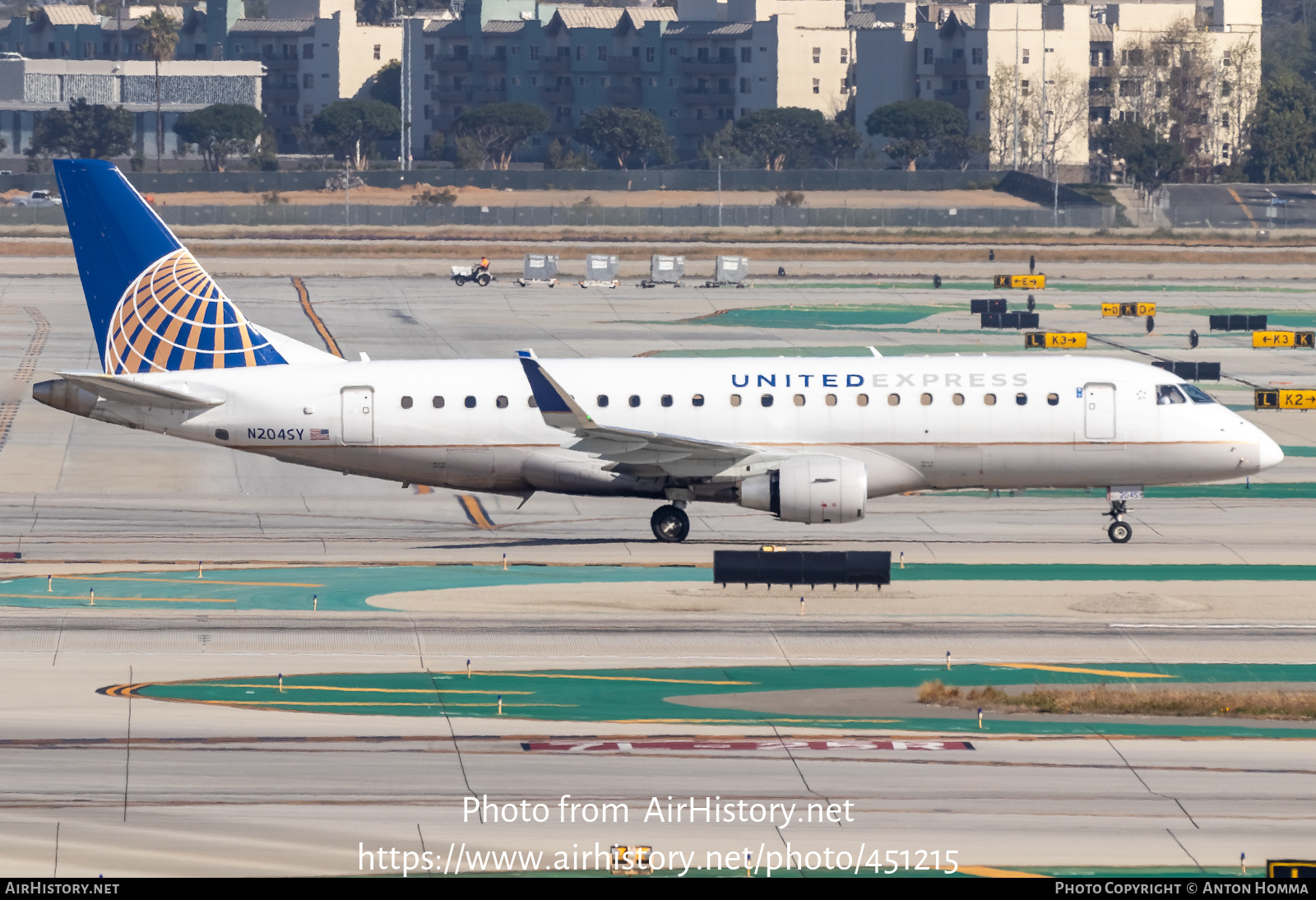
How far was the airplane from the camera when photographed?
1559 inches

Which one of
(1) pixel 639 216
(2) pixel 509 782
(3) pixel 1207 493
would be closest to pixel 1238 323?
(3) pixel 1207 493

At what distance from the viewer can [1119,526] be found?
134 ft

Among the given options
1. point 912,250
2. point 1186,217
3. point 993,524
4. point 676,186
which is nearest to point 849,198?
point 676,186

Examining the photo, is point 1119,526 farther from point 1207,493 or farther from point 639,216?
point 639,216

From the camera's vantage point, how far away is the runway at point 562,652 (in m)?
20.8

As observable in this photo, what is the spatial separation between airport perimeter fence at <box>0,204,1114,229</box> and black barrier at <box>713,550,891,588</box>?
426ft

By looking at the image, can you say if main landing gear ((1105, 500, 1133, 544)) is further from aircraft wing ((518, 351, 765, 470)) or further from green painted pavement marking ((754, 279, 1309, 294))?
green painted pavement marking ((754, 279, 1309, 294))

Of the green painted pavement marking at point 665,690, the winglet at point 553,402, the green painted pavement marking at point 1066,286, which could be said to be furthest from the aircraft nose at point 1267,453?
the green painted pavement marking at point 1066,286

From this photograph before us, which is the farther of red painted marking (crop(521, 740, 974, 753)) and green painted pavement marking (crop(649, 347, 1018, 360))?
green painted pavement marking (crop(649, 347, 1018, 360))

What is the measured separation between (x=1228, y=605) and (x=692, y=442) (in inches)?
465

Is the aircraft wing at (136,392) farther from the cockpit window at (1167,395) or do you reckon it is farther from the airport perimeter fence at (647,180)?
the airport perimeter fence at (647,180)

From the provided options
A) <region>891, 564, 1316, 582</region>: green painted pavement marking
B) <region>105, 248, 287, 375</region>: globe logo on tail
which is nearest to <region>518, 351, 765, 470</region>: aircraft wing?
<region>891, 564, 1316, 582</region>: green painted pavement marking

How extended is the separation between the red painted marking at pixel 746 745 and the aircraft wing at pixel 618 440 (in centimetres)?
1390

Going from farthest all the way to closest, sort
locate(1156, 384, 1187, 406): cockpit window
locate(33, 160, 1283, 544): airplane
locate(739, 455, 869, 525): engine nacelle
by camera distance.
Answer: locate(1156, 384, 1187, 406): cockpit window < locate(33, 160, 1283, 544): airplane < locate(739, 455, 869, 525): engine nacelle
